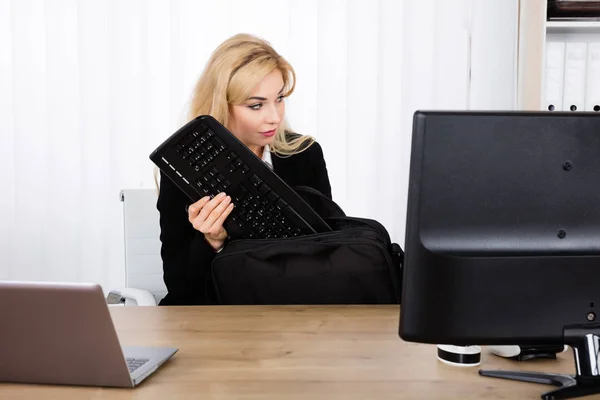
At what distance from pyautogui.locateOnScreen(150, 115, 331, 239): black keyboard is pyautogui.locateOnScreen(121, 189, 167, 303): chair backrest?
1.96ft

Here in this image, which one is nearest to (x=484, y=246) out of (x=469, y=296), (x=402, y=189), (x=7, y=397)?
(x=469, y=296)

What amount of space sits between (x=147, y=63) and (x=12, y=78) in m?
0.53

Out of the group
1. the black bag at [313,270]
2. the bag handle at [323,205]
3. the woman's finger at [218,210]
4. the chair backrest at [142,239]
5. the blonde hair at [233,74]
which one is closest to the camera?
the black bag at [313,270]

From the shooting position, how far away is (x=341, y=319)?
1298 mm

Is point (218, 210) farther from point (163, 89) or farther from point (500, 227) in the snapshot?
point (163, 89)

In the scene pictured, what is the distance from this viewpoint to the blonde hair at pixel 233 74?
1803 millimetres

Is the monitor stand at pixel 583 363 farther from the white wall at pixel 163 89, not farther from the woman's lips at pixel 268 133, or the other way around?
the white wall at pixel 163 89

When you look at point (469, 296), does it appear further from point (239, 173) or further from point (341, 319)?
point (239, 173)

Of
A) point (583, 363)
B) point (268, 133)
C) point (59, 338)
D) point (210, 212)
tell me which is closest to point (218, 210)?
point (210, 212)

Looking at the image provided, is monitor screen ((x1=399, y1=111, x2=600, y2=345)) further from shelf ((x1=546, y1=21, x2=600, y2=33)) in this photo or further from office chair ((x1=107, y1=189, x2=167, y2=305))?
shelf ((x1=546, y1=21, x2=600, y2=33))

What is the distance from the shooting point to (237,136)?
6.10 feet

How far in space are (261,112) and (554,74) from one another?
1331 mm

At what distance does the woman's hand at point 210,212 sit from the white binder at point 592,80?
5.53 feet

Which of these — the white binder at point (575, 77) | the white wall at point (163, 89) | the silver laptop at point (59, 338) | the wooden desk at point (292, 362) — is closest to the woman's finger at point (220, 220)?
the wooden desk at point (292, 362)
